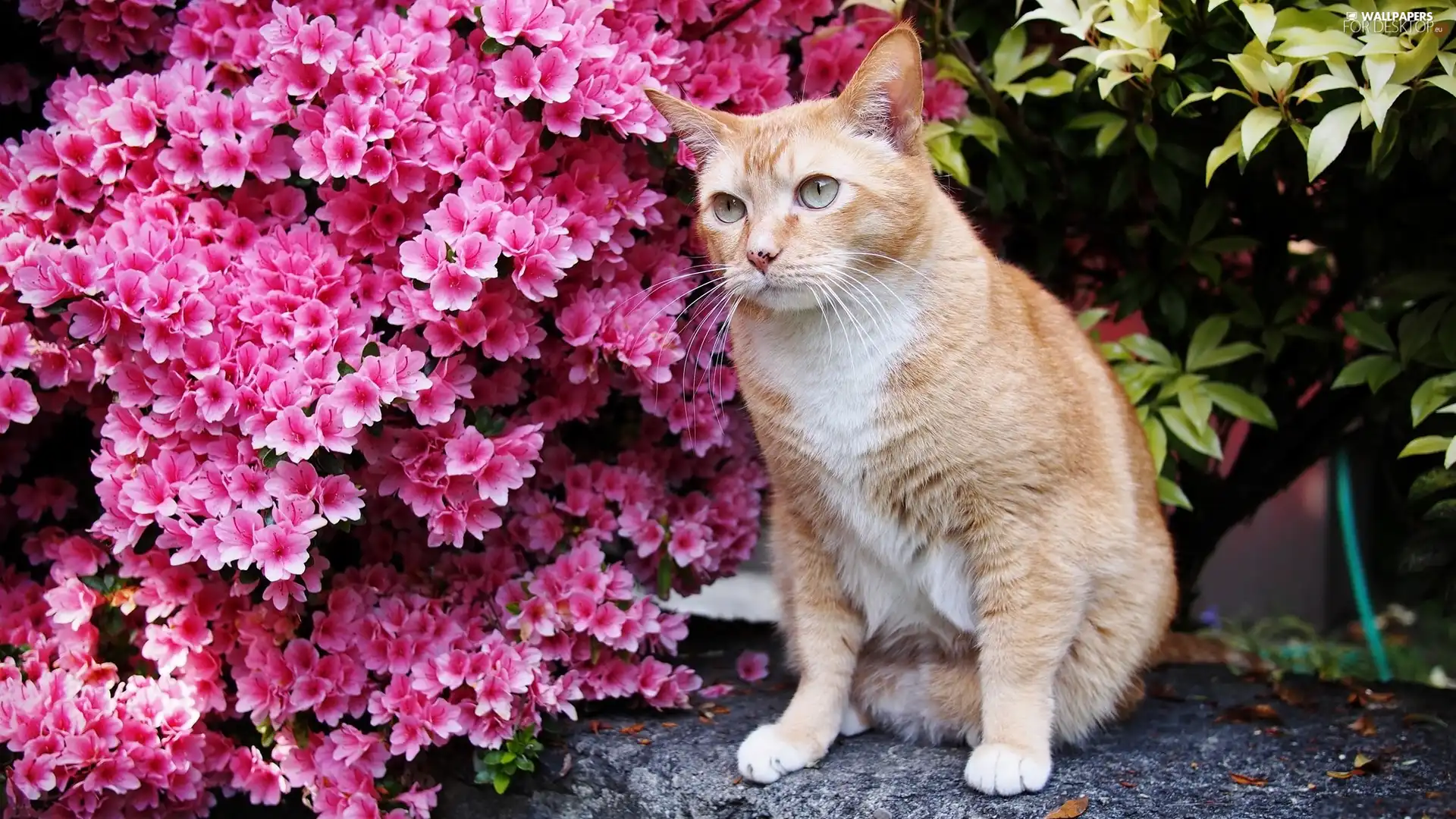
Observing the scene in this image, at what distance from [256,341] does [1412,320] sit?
234 centimetres

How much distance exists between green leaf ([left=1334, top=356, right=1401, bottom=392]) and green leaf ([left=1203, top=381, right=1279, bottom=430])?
165 mm

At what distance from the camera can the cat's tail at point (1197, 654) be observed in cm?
312

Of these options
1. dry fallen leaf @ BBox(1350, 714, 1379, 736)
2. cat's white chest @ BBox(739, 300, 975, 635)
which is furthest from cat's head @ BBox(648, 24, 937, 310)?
dry fallen leaf @ BBox(1350, 714, 1379, 736)

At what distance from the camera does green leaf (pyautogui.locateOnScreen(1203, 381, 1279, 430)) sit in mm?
2734

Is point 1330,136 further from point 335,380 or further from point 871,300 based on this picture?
point 335,380

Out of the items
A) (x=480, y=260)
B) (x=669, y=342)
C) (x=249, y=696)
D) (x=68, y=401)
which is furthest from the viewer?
(x=68, y=401)

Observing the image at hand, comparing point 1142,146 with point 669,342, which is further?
point 1142,146

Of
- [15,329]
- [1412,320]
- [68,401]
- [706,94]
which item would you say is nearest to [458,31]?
[706,94]

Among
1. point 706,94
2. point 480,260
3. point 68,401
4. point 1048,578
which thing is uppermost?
point 706,94

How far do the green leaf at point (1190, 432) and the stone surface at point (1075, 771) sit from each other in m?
0.58

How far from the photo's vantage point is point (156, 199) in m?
2.37

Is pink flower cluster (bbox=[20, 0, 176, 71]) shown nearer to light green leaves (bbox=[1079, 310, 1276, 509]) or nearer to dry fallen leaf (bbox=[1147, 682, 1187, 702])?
light green leaves (bbox=[1079, 310, 1276, 509])

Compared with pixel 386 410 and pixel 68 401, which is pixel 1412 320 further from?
pixel 68 401

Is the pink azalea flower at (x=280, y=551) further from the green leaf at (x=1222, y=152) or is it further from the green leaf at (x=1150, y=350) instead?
the green leaf at (x=1150, y=350)
